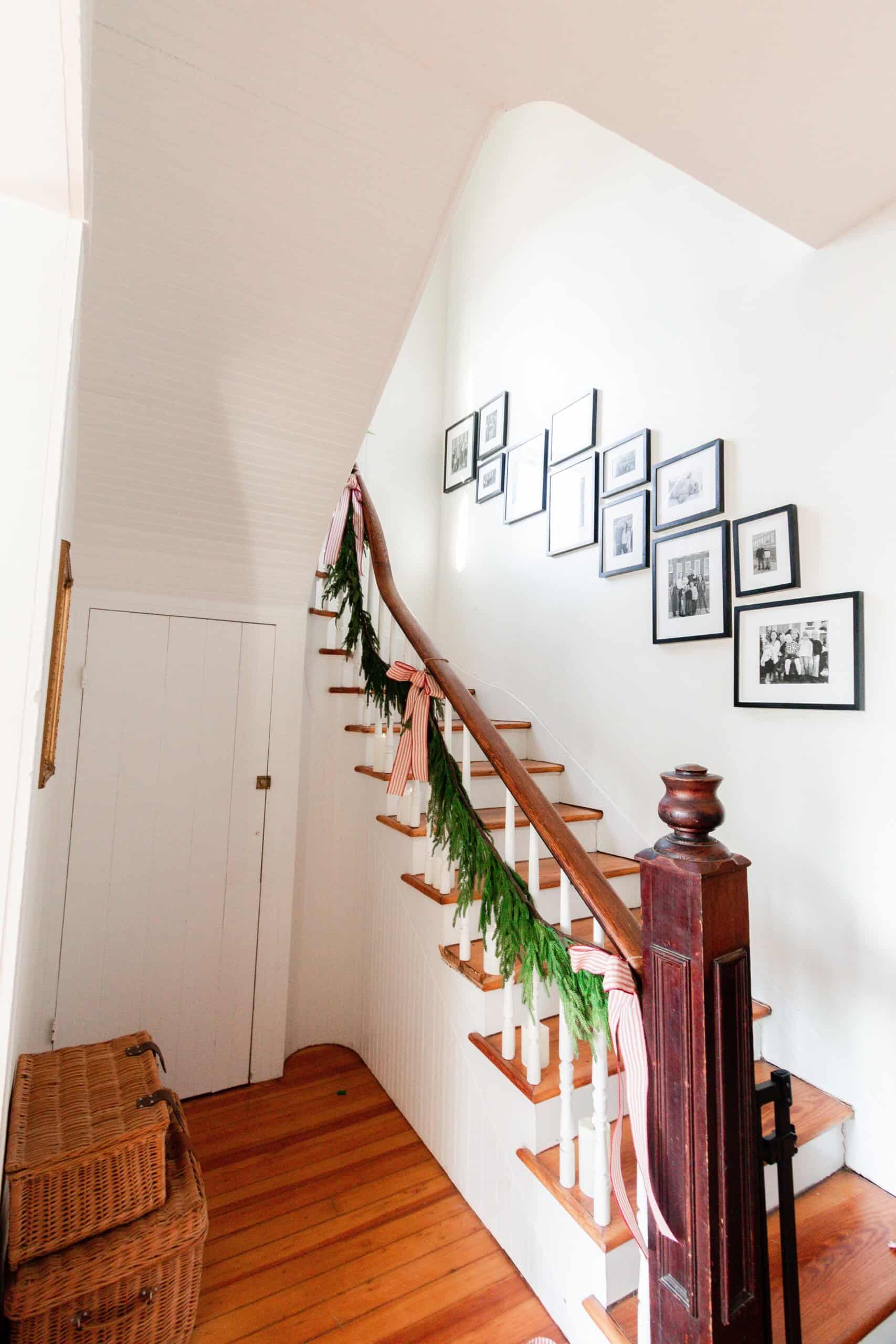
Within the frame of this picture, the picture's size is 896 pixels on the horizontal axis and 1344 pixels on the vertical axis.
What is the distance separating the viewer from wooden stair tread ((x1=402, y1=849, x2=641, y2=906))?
1.90m

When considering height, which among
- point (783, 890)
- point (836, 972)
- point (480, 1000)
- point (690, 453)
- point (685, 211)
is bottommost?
point (480, 1000)

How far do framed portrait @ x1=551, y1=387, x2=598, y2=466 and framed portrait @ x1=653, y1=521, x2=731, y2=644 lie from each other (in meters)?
0.66

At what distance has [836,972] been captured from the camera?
161cm

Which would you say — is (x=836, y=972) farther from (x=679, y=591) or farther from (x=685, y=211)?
(x=685, y=211)

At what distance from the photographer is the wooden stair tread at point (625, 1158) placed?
1261 mm

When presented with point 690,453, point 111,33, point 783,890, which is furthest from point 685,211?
point 783,890

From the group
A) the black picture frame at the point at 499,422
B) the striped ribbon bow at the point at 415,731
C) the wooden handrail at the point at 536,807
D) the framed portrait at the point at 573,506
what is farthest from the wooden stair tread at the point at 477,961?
the black picture frame at the point at 499,422

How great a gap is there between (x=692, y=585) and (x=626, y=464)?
24.0 inches

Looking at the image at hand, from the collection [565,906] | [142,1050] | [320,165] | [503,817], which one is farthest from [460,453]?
[142,1050]

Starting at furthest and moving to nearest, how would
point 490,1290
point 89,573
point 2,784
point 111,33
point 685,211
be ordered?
point 685,211 → point 89,573 → point 490,1290 → point 111,33 → point 2,784

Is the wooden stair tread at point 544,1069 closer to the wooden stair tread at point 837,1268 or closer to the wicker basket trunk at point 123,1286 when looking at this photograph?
the wooden stair tread at point 837,1268

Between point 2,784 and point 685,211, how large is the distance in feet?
8.87

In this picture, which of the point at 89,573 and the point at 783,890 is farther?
the point at 89,573

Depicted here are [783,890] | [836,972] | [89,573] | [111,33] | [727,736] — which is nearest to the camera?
[111,33]
